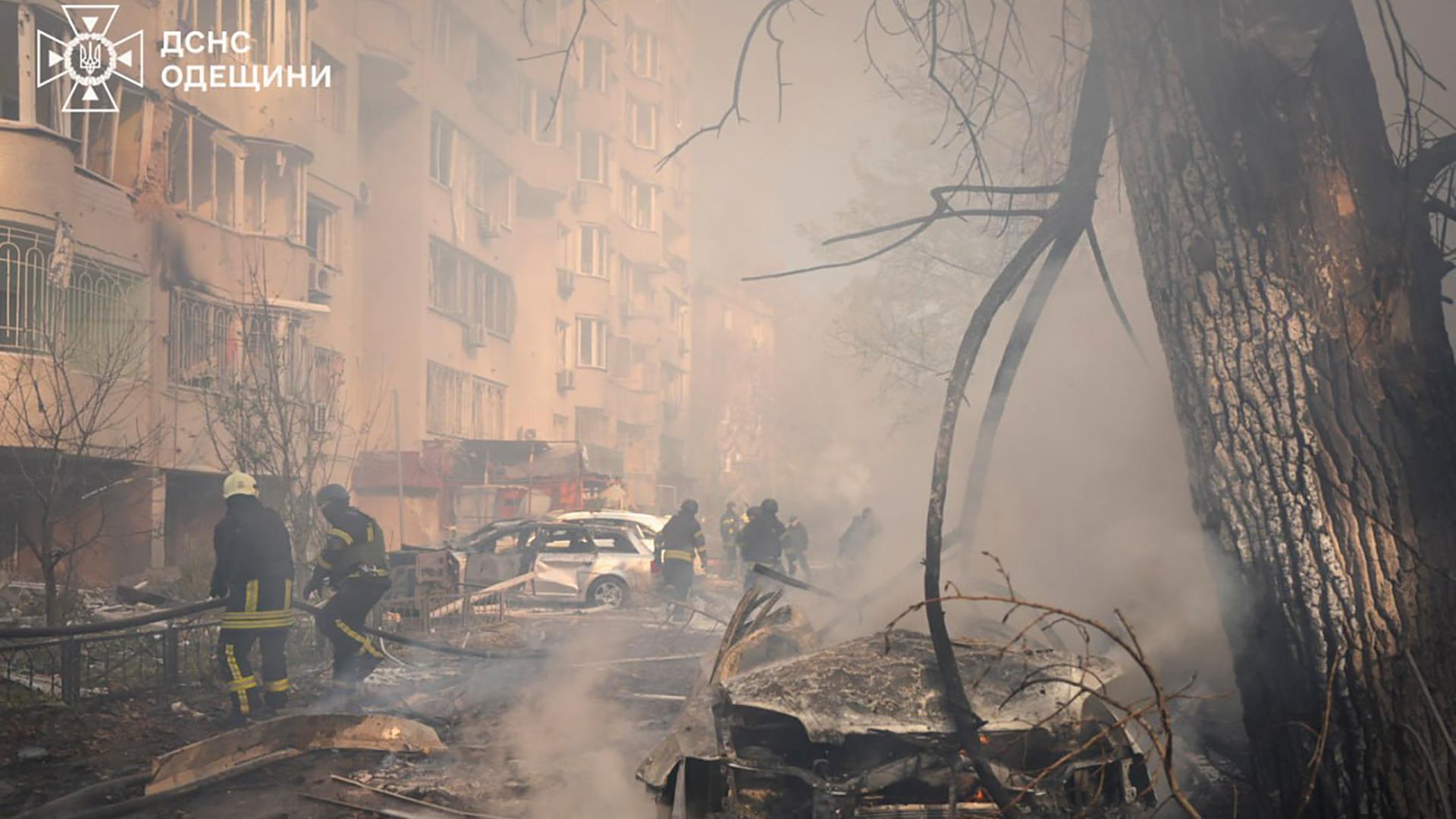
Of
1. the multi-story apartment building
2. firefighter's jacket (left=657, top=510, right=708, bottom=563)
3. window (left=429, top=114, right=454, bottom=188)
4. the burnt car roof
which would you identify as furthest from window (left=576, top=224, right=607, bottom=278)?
the burnt car roof

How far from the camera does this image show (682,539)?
16.6m

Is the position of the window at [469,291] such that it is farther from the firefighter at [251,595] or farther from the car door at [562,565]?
the firefighter at [251,595]

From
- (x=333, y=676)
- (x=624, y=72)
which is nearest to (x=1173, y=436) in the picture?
(x=333, y=676)

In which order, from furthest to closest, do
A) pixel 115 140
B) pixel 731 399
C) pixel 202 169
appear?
pixel 731 399 → pixel 202 169 → pixel 115 140

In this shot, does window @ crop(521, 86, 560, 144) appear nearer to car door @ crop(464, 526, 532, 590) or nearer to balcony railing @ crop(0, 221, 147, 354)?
balcony railing @ crop(0, 221, 147, 354)

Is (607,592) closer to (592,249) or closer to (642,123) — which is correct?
(592,249)

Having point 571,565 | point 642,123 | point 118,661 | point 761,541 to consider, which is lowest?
point 118,661

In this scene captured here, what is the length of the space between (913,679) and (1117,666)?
2.96ft

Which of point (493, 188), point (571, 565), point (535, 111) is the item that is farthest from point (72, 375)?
point (535, 111)

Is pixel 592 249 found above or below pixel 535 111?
below

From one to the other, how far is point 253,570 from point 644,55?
163ft

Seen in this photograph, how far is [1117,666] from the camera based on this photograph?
15.8ft

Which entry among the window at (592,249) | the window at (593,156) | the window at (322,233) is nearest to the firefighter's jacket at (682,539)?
the window at (322,233)

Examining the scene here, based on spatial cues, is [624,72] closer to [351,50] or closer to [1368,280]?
[351,50]
